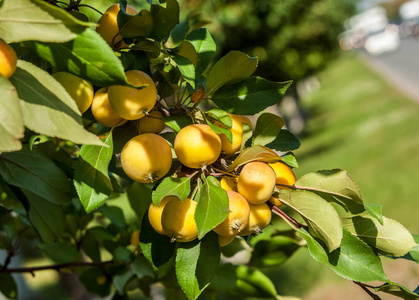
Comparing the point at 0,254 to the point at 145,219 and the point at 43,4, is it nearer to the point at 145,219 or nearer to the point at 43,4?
the point at 145,219

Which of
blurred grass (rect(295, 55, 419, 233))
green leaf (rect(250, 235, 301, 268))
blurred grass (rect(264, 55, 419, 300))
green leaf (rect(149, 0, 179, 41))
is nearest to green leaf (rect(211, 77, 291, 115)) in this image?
green leaf (rect(149, 0, 179, 41))

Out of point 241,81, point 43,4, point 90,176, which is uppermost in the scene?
→ point 43,4

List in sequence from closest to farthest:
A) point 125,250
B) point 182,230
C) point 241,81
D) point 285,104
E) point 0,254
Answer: point 182,230, point 241,81, point 125,250, point 0,254, point 285,104

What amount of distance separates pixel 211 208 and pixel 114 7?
0.35 m

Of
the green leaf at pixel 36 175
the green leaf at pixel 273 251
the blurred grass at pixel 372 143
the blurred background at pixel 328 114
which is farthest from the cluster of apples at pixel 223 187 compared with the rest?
the blurred grass at pixel 372 143

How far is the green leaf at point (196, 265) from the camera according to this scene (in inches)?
27.8

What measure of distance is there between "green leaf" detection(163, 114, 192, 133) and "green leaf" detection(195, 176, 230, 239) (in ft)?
0.34

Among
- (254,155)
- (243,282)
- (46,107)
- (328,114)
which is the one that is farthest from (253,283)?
(328,114)

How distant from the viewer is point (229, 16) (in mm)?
6410

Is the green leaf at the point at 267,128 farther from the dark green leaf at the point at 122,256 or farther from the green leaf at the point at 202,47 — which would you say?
the dark green leaf at the point at 122,256

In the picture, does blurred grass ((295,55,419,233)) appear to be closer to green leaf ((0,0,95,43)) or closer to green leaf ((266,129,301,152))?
green leaf ((266,129,301,152))

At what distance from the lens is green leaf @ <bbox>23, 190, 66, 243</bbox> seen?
93 cm

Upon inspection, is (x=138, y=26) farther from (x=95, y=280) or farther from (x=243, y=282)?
(x=95, y=280)

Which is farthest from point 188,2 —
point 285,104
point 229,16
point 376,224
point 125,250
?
point 285,104
